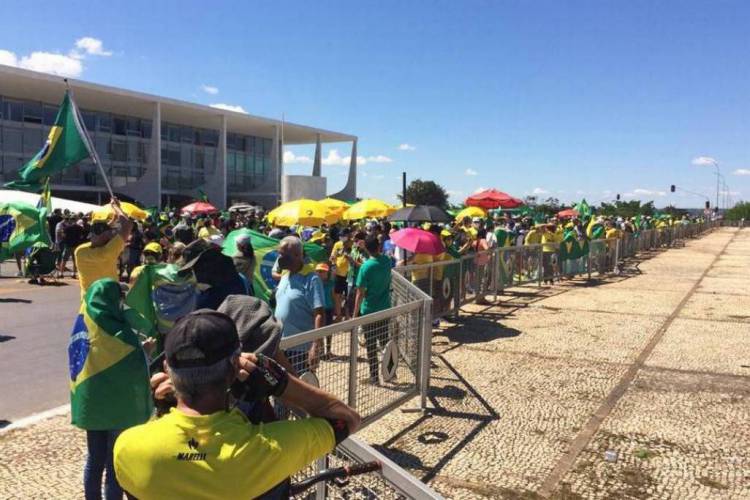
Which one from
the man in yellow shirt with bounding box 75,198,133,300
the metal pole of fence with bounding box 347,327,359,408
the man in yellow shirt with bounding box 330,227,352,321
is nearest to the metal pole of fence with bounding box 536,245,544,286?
the man in yellow shirt with bounding box 330,227,352,321

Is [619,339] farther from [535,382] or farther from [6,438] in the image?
[6,438]

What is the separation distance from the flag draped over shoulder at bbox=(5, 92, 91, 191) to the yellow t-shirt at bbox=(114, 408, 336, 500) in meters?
5.86

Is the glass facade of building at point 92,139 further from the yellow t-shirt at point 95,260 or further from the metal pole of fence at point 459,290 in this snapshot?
the yellow t-shirt at point 95,260

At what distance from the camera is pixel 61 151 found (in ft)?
22.4

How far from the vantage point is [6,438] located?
16.3ft

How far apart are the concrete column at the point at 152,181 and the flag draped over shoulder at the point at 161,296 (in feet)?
145

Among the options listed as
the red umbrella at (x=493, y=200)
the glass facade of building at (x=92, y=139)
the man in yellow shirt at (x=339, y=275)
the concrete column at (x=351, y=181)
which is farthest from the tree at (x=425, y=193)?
the man in yellow shirt at (x=339, y=275)

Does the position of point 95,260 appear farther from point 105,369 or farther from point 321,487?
point 321,487

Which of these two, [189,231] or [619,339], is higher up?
[189,231]

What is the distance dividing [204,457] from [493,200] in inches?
742

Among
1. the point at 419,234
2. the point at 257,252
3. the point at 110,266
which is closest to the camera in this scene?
the point at 110,266

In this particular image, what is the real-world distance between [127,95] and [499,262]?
37.5m

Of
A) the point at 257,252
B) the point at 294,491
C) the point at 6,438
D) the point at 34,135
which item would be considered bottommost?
the point at 6,438

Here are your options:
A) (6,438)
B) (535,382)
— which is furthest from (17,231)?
(535,382)
